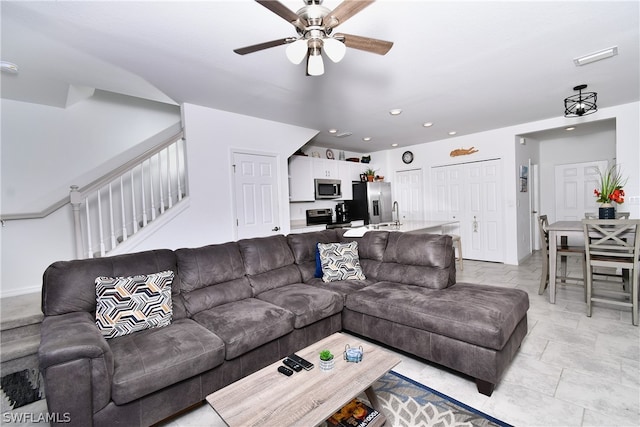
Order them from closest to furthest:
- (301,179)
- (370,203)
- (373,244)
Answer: (373,244) → (301,179) → (370,203)

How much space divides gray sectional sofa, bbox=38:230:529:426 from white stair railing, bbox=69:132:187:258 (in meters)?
0.86

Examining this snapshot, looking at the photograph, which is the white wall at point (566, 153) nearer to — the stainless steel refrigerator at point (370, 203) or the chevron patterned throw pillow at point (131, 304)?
the stainless steel refrigerator at point (370, 203)

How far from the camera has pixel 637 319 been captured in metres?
2.80

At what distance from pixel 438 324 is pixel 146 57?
10.4ft

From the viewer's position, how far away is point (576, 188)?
595 centimetres

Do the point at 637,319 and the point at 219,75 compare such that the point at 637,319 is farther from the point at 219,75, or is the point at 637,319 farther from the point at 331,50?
the point at 219,75

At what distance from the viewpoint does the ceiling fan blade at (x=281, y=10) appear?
1329mm

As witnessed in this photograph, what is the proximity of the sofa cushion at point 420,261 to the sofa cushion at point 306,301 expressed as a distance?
0.71 m

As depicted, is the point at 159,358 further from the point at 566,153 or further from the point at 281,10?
the point at 566,153

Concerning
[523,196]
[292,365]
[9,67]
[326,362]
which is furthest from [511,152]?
[9,67]

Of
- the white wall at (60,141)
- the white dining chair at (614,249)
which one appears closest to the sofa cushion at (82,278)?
the white wall at (60,141)

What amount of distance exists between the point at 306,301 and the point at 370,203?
13.7 ft

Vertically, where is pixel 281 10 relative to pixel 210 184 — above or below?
above

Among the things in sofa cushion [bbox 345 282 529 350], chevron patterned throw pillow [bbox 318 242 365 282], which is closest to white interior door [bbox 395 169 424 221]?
chevron patterned throw pillow [bbox 318 242 365 282]
